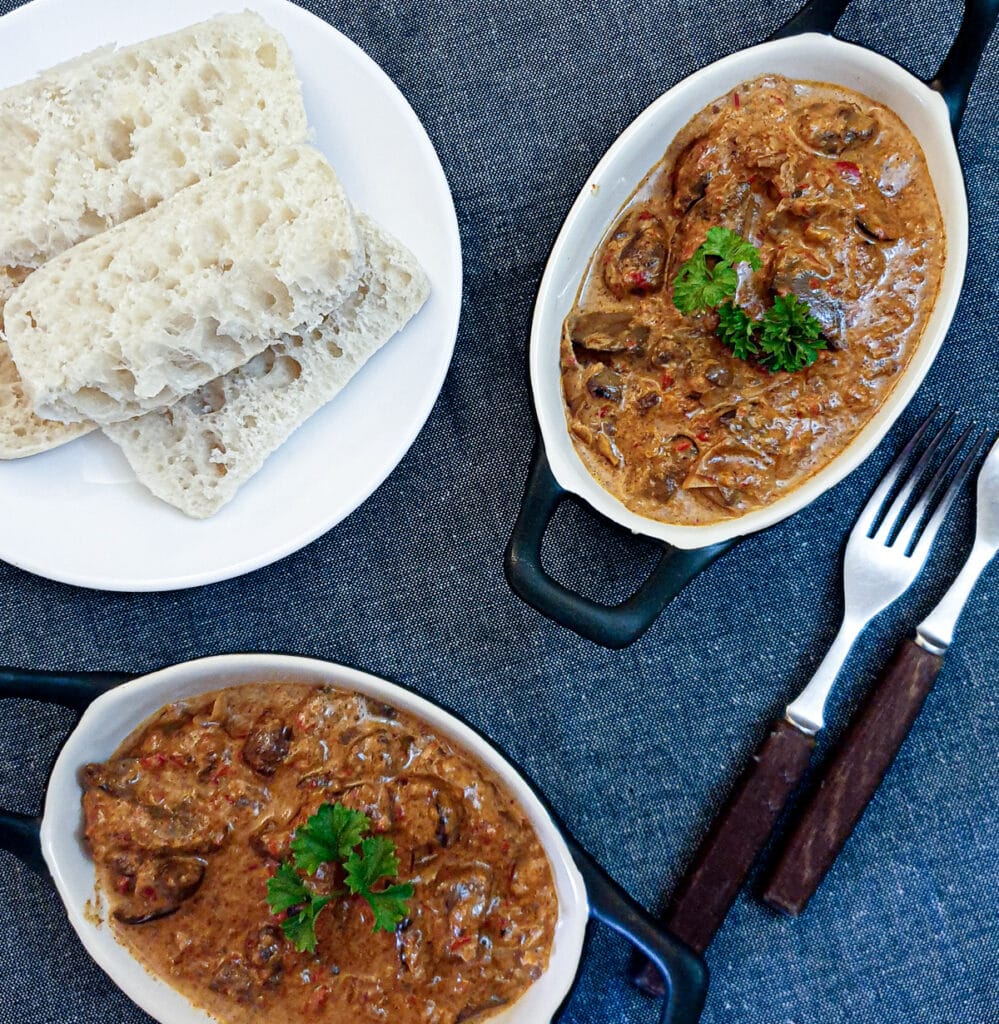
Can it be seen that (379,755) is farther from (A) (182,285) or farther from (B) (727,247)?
(B) (727,247)

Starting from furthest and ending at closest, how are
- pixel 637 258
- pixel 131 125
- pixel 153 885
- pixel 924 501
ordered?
pixel 924 501 < pixel 131 125 < pixel 637 258 < pixel 153 885

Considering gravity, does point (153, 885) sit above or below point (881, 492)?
below

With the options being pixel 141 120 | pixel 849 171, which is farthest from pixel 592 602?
pixel 141 120

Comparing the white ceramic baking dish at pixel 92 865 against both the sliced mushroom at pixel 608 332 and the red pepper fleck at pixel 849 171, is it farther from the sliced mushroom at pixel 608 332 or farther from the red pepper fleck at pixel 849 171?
the red pepper fleck at pixel 849 171

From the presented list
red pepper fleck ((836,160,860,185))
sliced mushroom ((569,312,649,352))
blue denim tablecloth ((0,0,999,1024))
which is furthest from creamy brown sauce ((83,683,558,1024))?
red pepper fleck ((836,160,860,185))

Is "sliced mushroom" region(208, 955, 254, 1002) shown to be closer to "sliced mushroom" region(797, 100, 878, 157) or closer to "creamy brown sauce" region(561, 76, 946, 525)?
"creamy brown sauce" region(561, 76, 946, 525)

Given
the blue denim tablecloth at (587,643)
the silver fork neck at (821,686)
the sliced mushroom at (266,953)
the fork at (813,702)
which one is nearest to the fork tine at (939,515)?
the fork at (813,702)
